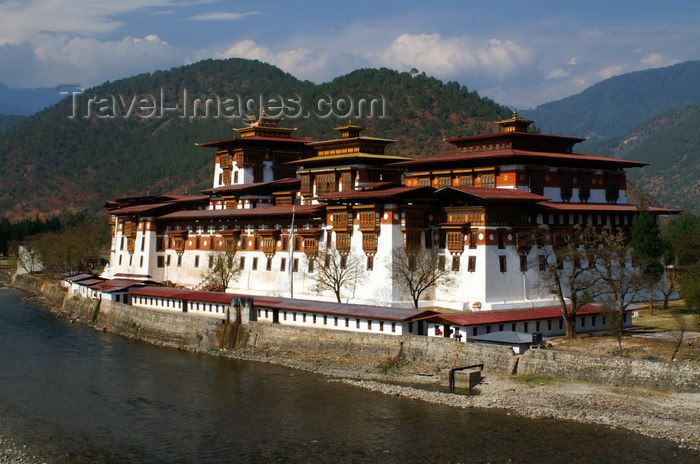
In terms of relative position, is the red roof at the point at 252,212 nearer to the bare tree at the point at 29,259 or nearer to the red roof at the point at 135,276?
the red roof at the point at 135,276

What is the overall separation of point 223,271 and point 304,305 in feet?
64.6

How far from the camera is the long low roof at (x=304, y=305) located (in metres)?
55.3

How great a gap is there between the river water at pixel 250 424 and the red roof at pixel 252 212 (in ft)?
59.4

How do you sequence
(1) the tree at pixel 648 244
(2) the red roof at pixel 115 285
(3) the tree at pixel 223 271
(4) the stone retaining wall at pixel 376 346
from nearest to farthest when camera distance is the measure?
(4) the stone retaining wall at pixel 376 346 → (1) the tree at pixel 648 244 → (3) the tree at pixel 223 271 → (2) the red roof at pixel 115 285

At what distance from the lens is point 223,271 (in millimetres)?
79875

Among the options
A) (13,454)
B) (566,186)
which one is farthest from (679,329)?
(13,454)

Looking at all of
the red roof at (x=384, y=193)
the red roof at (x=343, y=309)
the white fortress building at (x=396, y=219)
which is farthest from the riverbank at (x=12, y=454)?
the red roof at (x=384, y=193)

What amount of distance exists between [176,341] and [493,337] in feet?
91.9

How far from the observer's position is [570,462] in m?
35.9

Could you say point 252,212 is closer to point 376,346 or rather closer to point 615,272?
point 376,346

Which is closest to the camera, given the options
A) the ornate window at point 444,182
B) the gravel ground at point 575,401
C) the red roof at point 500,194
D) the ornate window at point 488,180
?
the gravel ground at point 575,401

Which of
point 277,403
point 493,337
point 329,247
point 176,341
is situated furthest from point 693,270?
point 176,341

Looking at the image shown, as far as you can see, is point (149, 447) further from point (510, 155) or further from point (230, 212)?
point (230, 212)

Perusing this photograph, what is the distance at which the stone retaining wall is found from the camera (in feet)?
143
